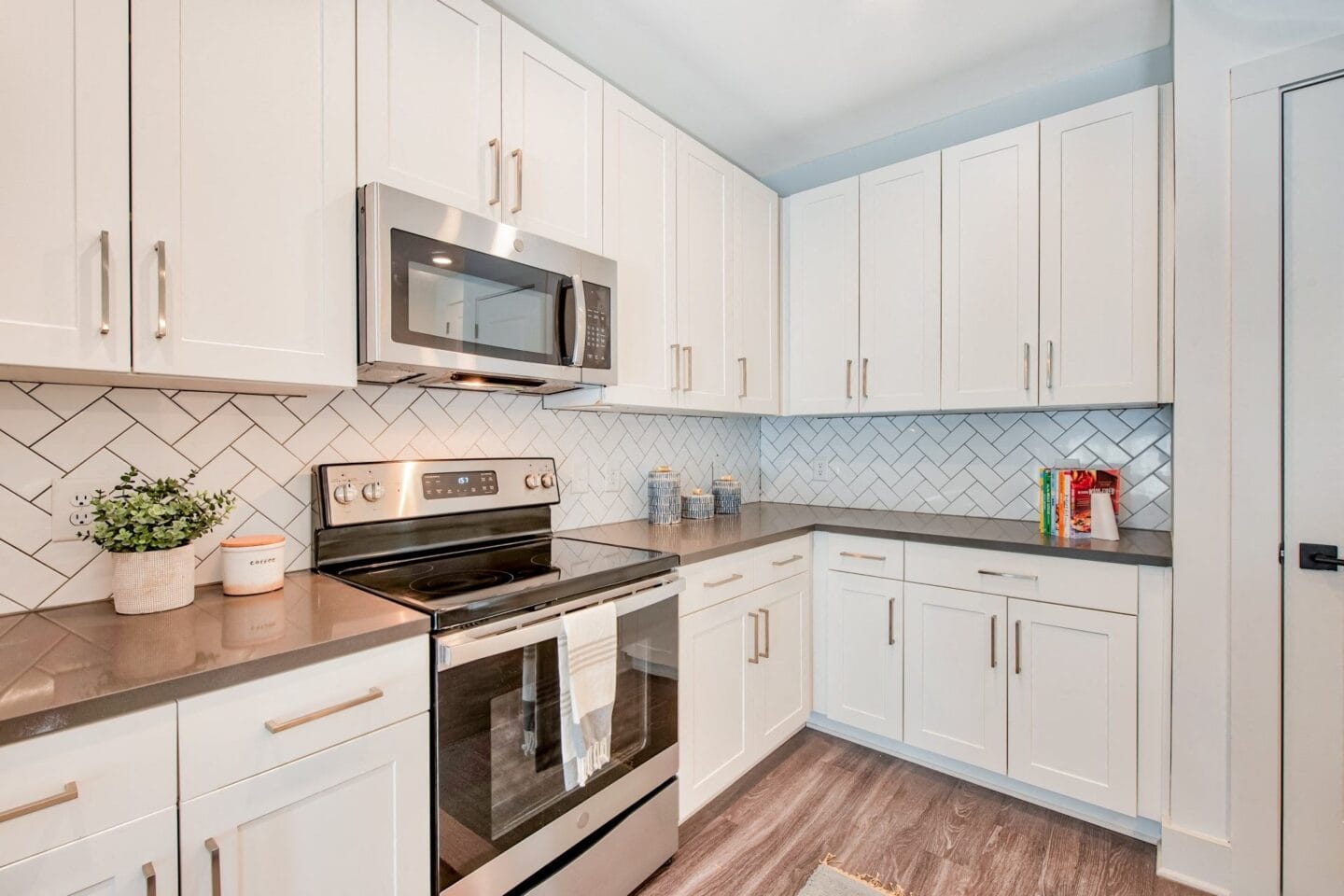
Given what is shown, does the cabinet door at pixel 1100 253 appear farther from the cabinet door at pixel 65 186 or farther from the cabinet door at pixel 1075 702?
the cabinet door at pixel 65 186

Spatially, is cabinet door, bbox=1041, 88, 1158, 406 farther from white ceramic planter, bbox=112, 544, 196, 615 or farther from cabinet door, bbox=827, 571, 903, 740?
white ceramic planter, bbox=112, 544, 196, 615

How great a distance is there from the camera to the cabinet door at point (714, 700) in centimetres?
183

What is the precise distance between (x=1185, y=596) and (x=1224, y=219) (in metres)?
1.09

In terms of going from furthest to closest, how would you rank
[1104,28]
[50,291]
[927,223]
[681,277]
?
[927,223] → [681,277] → [1104,28] → [50,291]

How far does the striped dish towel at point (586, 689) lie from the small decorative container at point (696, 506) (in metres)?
1.09

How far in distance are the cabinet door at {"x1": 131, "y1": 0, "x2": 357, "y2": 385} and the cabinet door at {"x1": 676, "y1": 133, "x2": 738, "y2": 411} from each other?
120 cm

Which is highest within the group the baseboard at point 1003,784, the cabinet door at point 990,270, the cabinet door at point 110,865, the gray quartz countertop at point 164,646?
the cabinet door at point 990,270

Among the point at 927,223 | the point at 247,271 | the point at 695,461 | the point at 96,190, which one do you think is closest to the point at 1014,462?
the point at 927,223

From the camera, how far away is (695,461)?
2.83m

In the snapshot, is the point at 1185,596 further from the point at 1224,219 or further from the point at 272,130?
the point at 272,130

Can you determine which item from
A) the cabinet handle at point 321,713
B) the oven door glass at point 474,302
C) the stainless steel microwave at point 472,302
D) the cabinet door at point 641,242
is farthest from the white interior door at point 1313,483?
the cabinet handle at point 321,713

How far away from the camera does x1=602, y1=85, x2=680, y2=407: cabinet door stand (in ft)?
6.53

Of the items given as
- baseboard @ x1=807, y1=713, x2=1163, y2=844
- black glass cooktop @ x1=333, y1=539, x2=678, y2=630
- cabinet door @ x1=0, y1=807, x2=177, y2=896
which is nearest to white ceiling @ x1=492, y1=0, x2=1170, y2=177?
black glass cooktop @ x1=333, y1=539, x2=678, y2=630

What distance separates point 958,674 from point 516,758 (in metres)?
Answer: 1.61
